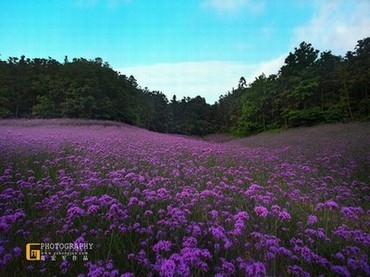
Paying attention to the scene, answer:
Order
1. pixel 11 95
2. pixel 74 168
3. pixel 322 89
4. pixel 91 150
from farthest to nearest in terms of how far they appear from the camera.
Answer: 1. pixel 11 95
2. pixel 322 89
3. pixel 91 150
4. pixel 74 168

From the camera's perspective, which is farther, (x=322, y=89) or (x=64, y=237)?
(x=322, y=89)

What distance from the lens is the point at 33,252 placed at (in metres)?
2.96

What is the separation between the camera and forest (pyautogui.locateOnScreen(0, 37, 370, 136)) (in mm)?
30922

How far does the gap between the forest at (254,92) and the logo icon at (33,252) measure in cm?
3266

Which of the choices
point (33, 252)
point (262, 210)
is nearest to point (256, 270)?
point (262, 210)

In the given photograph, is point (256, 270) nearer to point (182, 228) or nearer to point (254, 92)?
point (182, 228)

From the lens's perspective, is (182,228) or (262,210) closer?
(262,210)

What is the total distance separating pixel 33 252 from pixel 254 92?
40.7 m

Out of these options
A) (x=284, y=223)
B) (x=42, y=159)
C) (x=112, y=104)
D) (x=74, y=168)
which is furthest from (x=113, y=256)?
(x=112, y=104)

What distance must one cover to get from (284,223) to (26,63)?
49726mm

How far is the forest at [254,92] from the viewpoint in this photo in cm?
3092

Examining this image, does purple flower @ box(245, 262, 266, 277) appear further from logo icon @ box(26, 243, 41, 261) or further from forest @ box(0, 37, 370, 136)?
forest @ box(0, 37, 370, 136)

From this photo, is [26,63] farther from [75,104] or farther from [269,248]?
[269,248]

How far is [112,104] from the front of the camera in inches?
1624
